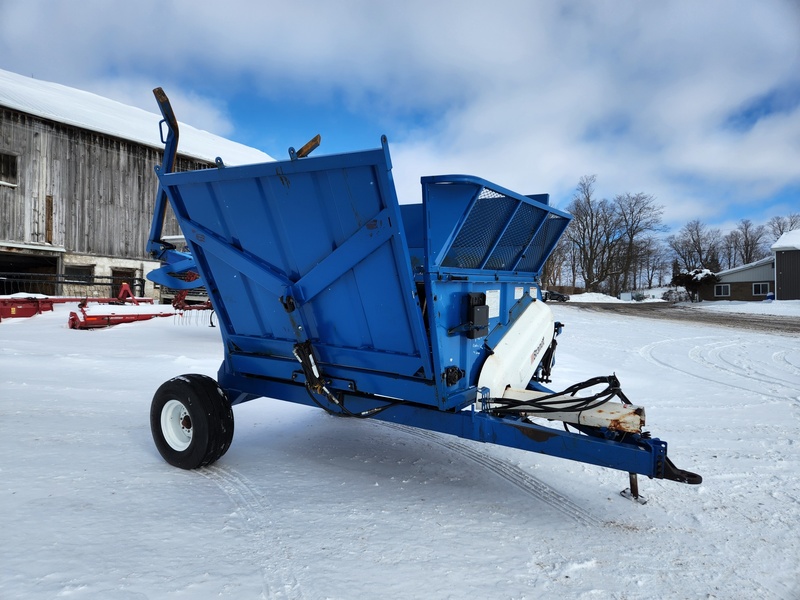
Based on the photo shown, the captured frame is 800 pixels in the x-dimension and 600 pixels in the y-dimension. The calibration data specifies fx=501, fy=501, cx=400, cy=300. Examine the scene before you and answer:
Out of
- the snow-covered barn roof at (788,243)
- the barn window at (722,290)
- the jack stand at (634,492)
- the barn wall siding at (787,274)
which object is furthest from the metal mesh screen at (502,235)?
the barn window at (722,290)

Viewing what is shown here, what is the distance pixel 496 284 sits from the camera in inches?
153

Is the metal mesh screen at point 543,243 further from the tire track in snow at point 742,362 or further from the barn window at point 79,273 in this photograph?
the barn window at point 79,273

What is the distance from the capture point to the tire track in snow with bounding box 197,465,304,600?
89.7 inches

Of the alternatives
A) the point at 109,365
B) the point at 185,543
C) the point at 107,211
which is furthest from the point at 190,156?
the point at 185,543

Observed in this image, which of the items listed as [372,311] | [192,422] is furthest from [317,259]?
[192,422]

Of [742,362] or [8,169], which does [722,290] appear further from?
[8,169]

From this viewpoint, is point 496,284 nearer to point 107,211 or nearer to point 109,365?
point 109,365

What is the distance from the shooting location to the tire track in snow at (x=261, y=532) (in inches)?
89.7

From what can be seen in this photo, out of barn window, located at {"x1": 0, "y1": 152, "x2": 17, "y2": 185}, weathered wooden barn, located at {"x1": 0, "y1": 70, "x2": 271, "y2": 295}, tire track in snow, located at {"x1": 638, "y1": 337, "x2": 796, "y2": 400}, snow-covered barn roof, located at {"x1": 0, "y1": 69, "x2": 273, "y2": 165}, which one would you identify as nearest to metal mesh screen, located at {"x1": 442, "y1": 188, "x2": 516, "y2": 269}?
tire track in snow, located at {"x1": 638, "y1": 337, "x2": 796, "y2": 400}

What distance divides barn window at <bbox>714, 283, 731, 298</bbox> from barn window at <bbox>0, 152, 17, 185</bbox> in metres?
51.3

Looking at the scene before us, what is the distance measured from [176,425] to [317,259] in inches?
69.5

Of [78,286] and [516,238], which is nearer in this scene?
[516,238]

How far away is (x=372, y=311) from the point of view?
3271 millimetres

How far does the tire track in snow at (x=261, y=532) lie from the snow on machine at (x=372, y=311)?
217 millimetres
